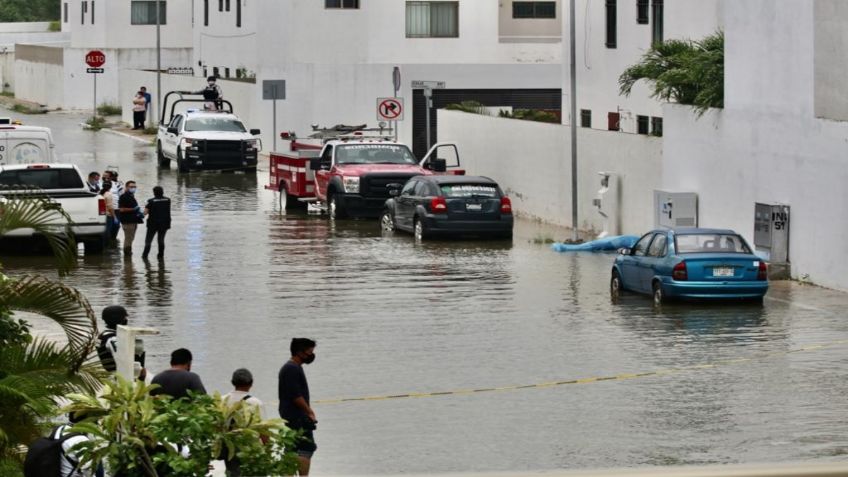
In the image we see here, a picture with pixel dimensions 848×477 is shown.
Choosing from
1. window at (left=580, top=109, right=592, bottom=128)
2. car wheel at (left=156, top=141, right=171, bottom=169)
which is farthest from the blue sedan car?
car wheel at (left=156, top=141, right=171, bottom=169)

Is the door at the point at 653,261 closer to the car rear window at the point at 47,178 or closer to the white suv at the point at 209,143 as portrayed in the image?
the car rear window at the point at 47,178

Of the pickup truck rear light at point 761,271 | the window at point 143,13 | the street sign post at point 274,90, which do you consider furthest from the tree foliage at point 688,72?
the window at point 143,13

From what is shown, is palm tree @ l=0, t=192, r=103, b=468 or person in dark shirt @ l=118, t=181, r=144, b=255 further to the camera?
person in dark shirt @ l=118, t=181, r=144, b=255

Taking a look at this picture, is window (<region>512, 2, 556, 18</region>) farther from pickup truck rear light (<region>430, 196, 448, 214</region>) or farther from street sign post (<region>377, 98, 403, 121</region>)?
pickup truck rear light (<region>430, 196, 448, 214</region>)

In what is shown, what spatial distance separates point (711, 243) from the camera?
25688 mm

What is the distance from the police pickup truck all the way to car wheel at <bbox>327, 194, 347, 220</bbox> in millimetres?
13313

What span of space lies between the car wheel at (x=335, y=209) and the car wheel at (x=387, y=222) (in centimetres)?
→ 150

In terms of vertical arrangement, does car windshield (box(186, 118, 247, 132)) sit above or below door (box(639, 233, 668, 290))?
above

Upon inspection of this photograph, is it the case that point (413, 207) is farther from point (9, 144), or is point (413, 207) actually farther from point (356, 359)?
point (356, 359)

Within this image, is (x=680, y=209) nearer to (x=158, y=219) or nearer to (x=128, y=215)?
(x=158, y=219)

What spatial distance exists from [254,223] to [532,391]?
21.3 m

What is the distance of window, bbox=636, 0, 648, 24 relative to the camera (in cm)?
4359

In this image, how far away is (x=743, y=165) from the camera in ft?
100

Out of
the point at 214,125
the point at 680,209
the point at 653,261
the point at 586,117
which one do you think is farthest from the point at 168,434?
the point at 214,125
